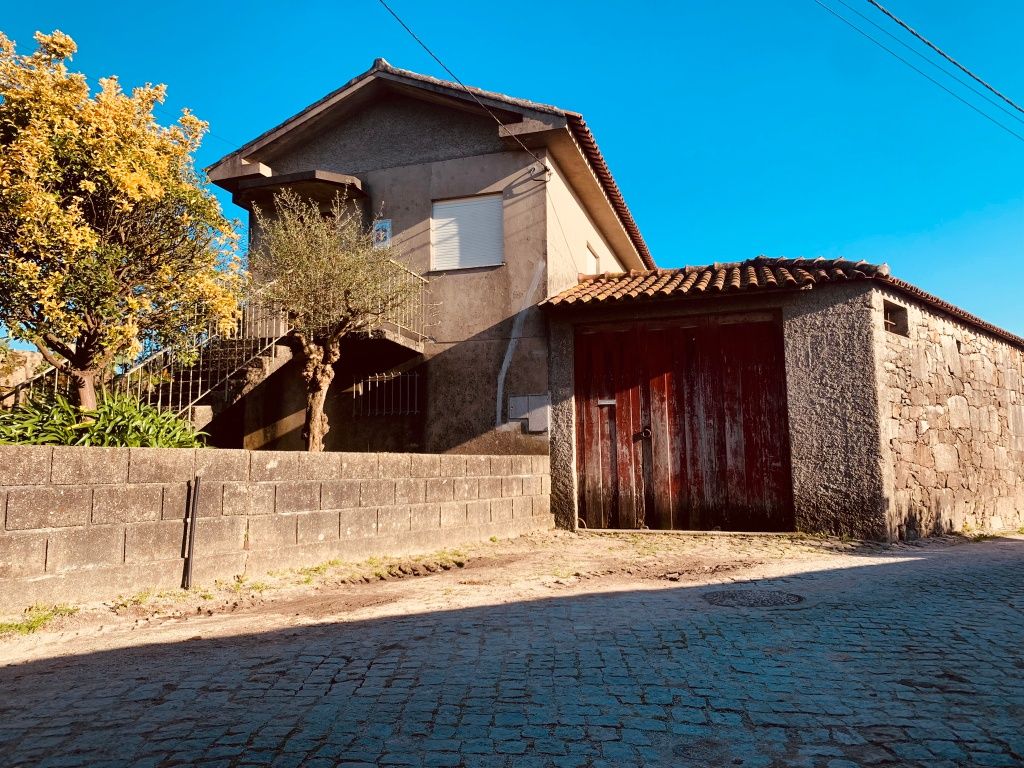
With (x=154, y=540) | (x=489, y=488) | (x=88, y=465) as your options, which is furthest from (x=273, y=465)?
(x=489, y=488)

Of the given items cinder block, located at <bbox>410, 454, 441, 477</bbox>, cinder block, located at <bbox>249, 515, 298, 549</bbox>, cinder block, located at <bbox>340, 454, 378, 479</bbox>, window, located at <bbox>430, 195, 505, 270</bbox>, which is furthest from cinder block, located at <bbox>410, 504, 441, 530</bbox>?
window, located at <bbox>430, 195, 505, 270</bbox>

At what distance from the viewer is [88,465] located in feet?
15.7

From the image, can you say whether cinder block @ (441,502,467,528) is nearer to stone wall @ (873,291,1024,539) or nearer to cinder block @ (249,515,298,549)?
cinder block @ (249,515,298,549)

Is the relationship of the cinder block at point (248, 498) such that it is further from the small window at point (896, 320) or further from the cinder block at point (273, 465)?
the small window at point (896, 320)

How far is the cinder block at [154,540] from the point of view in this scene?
4.97 m

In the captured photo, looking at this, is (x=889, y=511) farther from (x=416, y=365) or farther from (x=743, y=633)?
(x=416, y=365)

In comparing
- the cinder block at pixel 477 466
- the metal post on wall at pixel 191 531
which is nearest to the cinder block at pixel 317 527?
the metal post on wall at pixel 191 531

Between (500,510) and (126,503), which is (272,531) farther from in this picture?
(500,510)

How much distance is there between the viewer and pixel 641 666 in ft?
11.4

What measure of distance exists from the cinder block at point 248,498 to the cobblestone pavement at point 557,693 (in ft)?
5.23

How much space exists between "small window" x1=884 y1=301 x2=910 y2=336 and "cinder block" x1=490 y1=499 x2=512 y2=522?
5.88 metres

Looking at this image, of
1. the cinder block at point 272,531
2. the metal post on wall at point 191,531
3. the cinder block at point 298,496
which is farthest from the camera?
the cinder block at point 298,496

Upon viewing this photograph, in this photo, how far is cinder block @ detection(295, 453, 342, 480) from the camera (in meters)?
6.25

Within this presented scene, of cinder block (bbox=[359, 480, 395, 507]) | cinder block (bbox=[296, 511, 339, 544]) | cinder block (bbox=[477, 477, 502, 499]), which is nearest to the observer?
cinder block (bbox=[296, 511, 339, 544])
